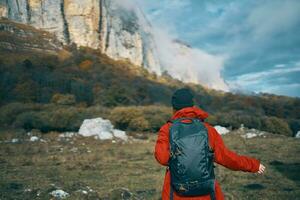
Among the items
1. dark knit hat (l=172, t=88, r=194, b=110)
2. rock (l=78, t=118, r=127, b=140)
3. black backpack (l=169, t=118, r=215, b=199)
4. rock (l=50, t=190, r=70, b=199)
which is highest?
dark knit hat (l=172, t=88, r=194, b=110)

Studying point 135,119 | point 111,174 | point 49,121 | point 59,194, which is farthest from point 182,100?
point 135,119

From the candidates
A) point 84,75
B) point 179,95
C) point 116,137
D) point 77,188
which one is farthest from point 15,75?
point 179,95

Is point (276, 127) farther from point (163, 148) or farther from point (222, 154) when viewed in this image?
point (163, 148)

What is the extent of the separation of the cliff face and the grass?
64.0 m

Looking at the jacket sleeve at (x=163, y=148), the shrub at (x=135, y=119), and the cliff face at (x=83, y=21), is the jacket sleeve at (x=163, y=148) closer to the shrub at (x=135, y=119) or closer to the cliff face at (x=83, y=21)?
the shrub at (x=135, y=119)

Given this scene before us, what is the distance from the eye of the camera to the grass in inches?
375

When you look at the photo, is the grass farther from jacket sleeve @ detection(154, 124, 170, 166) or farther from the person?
jacket sleeve @ detection(154, 124, 170, 166)

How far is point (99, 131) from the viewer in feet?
84.7

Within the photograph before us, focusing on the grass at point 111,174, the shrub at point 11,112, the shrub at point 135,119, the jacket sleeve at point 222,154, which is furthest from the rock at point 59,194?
the shrub at point 11,112

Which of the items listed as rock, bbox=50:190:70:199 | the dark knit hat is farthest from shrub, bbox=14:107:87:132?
the dark knit hat

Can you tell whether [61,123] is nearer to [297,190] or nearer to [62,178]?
[62,178]

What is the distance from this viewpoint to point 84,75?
53.4 metres

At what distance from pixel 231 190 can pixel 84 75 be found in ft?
148

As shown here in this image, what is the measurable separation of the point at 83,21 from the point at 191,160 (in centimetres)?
8232
